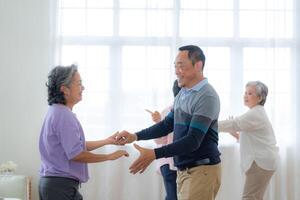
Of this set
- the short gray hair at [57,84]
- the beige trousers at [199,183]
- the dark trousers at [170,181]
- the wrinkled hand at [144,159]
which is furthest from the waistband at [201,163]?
the dark trousers at [170,181]

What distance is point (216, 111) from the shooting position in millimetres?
2398

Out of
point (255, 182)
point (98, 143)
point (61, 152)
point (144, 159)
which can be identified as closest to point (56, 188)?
point (61, 152)

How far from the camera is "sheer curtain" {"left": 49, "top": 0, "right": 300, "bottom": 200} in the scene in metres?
4.29

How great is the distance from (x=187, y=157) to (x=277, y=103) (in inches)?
88.7

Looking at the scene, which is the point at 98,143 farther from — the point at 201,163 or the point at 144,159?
the point at 201,163

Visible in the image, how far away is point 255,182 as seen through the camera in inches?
146

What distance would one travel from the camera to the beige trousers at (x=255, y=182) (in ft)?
12.1

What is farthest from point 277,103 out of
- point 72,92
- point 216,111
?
point 72,92

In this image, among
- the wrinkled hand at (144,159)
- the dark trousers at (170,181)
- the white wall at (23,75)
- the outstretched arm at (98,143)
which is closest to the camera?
the wrinkled hand at (144,159)

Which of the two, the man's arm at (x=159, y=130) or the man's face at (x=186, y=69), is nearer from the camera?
the man's face at (x=186, y=69)

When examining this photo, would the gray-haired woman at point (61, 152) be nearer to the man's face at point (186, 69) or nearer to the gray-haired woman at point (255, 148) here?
the man's face at point (186, 69)

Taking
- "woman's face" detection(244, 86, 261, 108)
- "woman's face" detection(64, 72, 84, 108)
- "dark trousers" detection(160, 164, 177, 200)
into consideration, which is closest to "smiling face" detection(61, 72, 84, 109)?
"woman's face" detection(64, 72, 84, 108)

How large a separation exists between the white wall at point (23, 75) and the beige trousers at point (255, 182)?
2.12m

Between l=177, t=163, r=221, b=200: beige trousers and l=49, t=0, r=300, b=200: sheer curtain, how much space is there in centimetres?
188
